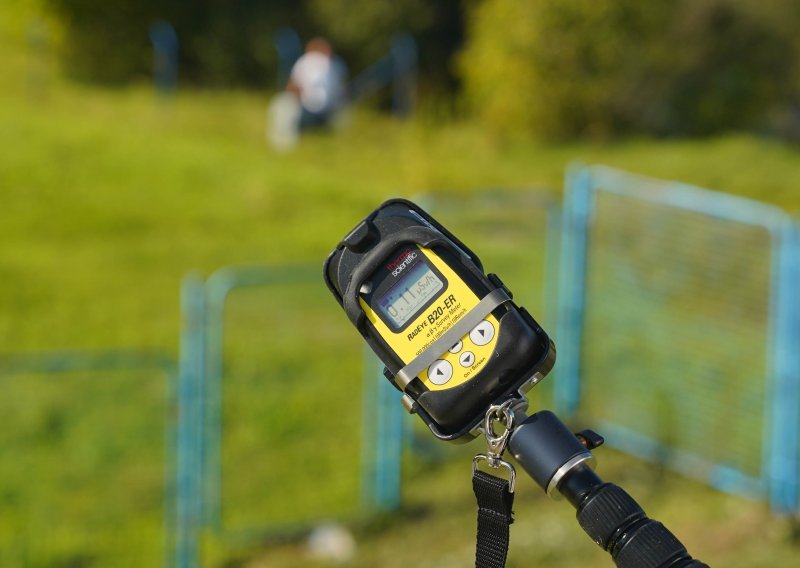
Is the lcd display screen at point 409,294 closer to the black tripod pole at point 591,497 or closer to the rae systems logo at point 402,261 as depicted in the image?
the rae systems logo at point 402,261

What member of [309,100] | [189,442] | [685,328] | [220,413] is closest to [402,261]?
[189,442]

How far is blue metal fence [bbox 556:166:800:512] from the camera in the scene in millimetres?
6750

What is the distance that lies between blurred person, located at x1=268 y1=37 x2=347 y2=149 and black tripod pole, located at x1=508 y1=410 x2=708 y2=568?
12.0m

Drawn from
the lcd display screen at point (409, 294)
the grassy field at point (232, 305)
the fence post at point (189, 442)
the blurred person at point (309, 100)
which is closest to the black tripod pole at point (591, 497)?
the lcd display screen at point (409, 294)

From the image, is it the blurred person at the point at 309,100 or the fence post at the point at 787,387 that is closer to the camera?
the fence post at the point at 787,387

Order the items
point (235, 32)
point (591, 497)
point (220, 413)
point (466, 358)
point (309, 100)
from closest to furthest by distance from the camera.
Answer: point (591, 497) < point (466, 358) < point (220, 413) < point (309, 100) < point (235, 32)

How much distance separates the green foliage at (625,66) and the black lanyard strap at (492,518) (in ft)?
39.0

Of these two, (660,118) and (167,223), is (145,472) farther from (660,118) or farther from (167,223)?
(660,118)

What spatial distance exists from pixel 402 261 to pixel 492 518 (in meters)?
0.43

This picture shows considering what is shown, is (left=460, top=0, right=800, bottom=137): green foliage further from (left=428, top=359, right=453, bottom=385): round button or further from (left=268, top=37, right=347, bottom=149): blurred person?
(left=428, top=359, right=453, bottom=385): round button

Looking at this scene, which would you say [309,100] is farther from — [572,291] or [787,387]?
[787,387]

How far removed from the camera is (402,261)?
6.72 feet

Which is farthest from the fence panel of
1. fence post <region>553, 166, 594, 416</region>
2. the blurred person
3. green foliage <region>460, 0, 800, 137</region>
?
green foliage <region>460, 0, 800, 137</region>

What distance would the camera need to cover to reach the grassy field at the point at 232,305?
20.3ft
